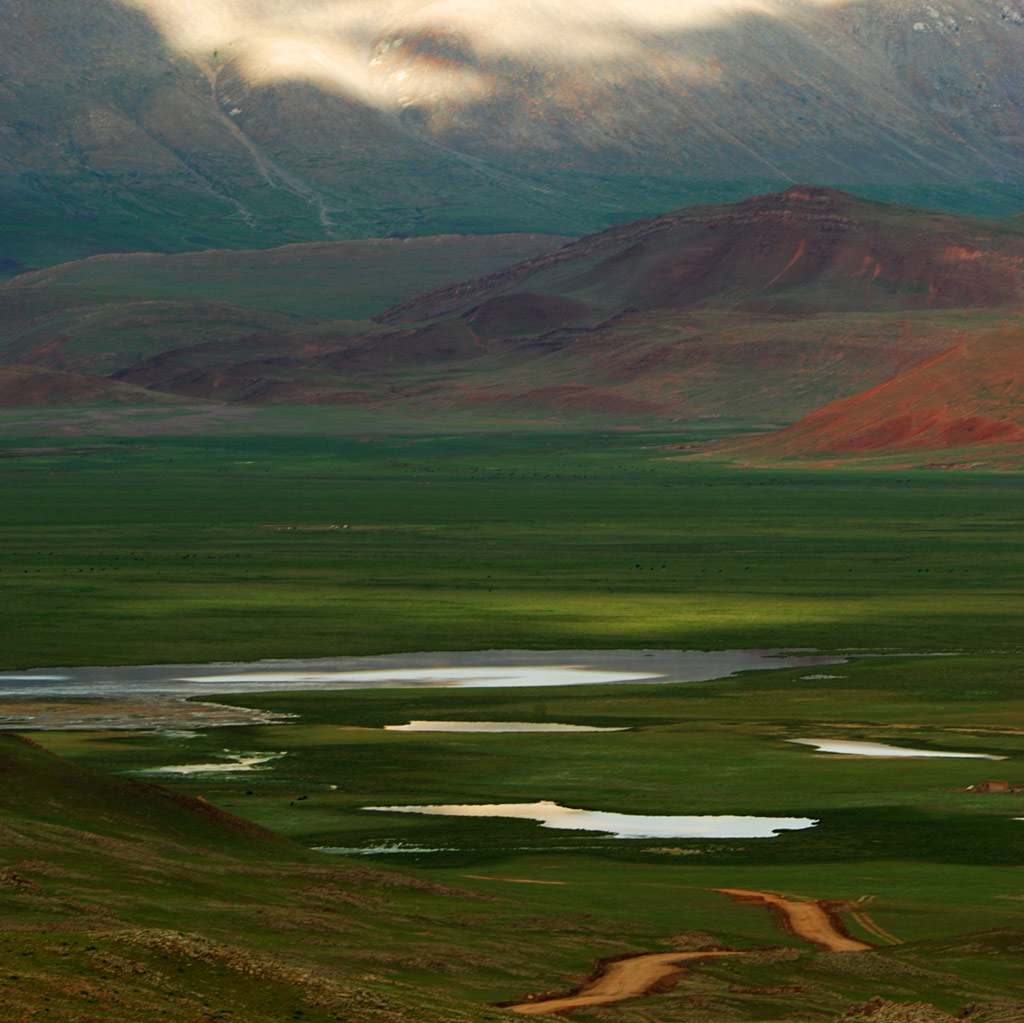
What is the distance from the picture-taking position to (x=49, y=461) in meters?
131

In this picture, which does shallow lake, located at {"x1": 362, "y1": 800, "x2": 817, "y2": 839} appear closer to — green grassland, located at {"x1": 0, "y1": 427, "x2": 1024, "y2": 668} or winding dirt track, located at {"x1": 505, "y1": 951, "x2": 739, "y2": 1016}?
winding dirt track, located at {"x1": 505, "y1": 951, "x2": 739, "y2": 1016}

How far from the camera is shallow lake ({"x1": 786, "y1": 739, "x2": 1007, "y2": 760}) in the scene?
1358 inches

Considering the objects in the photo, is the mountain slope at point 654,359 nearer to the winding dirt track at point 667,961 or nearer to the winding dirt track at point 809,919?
the winding dirt track at point 809,919

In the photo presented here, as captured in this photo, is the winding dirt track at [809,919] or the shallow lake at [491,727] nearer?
the winding dirt track at [809,919]

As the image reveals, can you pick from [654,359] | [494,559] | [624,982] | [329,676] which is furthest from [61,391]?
[624,982]

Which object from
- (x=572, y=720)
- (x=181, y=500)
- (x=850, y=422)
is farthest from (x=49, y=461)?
(x=572, y=720)

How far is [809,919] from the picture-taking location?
21953 millimetres

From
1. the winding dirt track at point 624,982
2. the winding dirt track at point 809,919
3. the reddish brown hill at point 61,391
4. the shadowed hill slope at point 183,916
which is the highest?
the reddish brown hill at point 61,391

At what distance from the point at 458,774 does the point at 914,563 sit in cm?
3941

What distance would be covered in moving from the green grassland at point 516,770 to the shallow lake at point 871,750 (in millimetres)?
510

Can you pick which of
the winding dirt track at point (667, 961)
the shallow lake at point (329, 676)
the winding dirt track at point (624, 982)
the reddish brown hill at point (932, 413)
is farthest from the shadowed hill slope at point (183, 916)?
the reddish brown hill at point (932, 413)

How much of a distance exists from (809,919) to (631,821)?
7.46 meters

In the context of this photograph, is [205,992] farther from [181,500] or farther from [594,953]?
[181,500]

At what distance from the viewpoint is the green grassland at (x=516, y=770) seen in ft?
Result: 60.0
